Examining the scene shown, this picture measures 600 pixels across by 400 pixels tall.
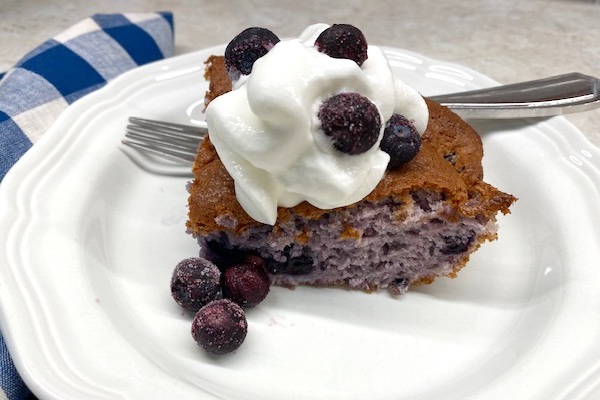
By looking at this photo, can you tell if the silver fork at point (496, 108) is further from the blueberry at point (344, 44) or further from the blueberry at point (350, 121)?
the blueberry at point (350, 121)

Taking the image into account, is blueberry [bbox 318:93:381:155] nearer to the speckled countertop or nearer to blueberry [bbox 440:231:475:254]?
blueberry [bbox 440:231:475:254]

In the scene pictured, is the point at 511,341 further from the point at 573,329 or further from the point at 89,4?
the point at 89,4

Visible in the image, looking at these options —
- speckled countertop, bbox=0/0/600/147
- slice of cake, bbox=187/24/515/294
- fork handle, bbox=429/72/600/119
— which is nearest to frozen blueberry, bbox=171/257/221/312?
slice of cake, bbox=187/24/515/294

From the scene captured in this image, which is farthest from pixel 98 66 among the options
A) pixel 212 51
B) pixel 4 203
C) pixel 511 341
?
pixel 511 341

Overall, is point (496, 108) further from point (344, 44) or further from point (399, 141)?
point (344, 44)

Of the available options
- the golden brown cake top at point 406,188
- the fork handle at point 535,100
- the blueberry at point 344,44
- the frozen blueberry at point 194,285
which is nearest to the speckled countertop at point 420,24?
the fork handle at point 535,100

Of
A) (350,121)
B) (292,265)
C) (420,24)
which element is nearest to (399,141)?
(350,121)
